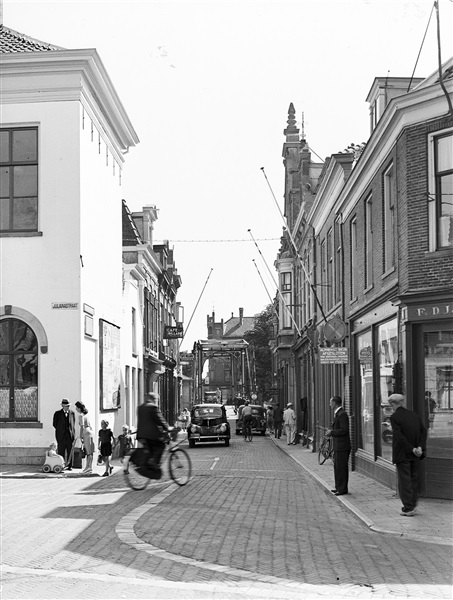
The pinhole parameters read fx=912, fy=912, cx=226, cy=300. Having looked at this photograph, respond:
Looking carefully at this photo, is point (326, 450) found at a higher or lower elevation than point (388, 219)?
lower

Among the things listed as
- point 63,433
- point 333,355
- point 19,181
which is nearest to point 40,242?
point 19,181

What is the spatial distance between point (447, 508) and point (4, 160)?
14.5 metres

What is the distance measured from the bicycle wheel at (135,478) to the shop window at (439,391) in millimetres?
5039

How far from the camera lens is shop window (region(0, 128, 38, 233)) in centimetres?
2314

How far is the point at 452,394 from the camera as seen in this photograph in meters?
14.7

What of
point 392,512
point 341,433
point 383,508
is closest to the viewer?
point 392,512

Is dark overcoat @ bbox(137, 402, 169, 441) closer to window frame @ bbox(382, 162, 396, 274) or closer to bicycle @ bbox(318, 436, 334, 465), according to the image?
window frame @ bbox(382, 162, 396, 274)

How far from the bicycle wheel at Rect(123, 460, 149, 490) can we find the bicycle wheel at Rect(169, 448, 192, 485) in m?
0.56

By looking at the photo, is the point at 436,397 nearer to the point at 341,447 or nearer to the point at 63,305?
the point at 341,447

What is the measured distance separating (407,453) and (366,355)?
8.09 meters

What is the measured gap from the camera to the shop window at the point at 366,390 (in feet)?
66.8

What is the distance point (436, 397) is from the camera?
49.2 feet

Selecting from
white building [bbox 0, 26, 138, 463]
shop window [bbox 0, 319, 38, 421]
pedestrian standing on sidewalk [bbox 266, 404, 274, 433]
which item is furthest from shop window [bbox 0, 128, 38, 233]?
pedestrian standing on sidewalk [bbox 266, 404, 274, 433]

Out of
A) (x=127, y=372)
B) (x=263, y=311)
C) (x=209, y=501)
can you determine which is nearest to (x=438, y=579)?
(x=209, y=501)
